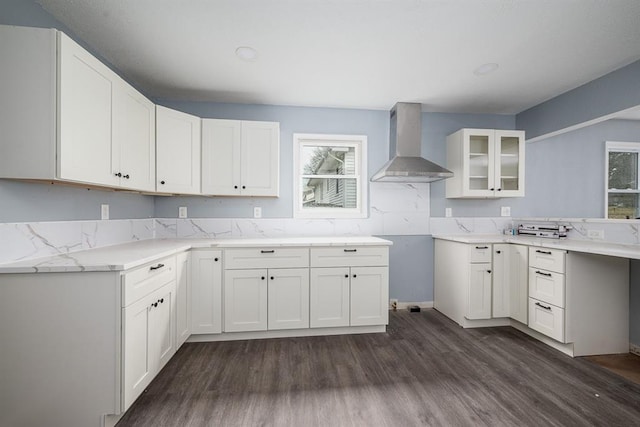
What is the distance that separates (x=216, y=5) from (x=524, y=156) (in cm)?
350

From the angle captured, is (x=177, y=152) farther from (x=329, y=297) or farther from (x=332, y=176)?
(x=329, y=297)

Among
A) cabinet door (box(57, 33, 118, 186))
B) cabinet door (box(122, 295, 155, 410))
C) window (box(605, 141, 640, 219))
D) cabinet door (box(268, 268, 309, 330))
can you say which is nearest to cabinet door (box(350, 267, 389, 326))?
cabinet door (box(268, 268, 309, 330))

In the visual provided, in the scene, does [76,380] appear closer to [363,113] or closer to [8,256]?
[8,256]

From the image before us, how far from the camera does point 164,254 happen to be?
6.35 ft

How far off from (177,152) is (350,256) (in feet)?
6.38

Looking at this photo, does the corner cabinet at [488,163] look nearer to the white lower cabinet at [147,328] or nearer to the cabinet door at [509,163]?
the cabinet door at [509,163]

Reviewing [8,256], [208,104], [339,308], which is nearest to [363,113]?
[208,104]

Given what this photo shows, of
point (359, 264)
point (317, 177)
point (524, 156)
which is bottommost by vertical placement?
point (359, 264)

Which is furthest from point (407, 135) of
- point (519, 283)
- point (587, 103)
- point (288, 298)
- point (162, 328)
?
point (162, 328)

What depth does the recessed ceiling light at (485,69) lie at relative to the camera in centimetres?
234

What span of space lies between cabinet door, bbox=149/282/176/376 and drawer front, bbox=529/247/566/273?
10.5ft

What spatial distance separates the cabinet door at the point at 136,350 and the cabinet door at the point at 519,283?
10.7 ft

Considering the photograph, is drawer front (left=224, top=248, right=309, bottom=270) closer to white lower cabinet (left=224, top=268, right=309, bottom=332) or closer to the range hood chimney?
white lower cabinet (left=224, top=268, right=309, bottom=332)

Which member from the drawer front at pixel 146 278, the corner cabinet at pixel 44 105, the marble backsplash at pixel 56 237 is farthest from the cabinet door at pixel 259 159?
the corner cabinet at pixel 44 105
